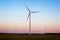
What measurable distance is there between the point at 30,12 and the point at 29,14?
1.07 metres

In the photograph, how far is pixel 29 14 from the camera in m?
32.9

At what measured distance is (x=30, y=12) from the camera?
3191 centimetres
